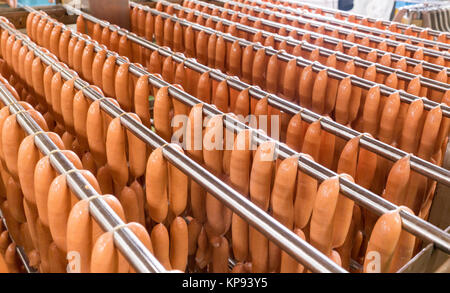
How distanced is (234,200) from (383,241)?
14.0 inches

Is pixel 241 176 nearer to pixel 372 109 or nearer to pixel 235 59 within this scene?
pixel 372 109

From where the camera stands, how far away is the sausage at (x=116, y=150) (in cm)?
125

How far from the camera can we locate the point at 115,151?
50.2 inches

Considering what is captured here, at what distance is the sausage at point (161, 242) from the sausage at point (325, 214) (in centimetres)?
42

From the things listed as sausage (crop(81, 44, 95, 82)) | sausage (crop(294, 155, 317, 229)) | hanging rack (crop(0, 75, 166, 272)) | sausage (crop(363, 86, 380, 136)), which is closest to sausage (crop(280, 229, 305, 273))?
sausage (crop(294, 155, 317, 229))

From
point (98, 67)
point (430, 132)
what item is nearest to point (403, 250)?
point (430, 132)

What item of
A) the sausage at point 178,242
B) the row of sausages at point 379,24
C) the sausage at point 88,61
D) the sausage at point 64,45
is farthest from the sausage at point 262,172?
the row of sausages at point 379,24

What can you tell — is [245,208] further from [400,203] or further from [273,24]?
[273,24]

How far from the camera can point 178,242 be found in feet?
3.99

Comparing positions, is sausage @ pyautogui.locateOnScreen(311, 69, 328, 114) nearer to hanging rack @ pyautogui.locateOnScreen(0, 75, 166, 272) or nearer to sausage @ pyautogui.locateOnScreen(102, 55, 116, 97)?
sausage @ pyautogui.locateOnScreen(102, 55, 116, 97)

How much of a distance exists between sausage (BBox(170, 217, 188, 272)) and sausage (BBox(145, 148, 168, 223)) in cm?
6

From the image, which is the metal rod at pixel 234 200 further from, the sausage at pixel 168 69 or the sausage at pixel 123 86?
the sausage at pixel 168 69

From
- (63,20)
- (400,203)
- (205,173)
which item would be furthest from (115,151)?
(63,20)

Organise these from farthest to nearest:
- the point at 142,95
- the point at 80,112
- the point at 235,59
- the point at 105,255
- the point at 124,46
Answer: the point at 124,46 < the point at 235,59 < the point at 142,95 < the point at 80,112 < the point at 105,255
